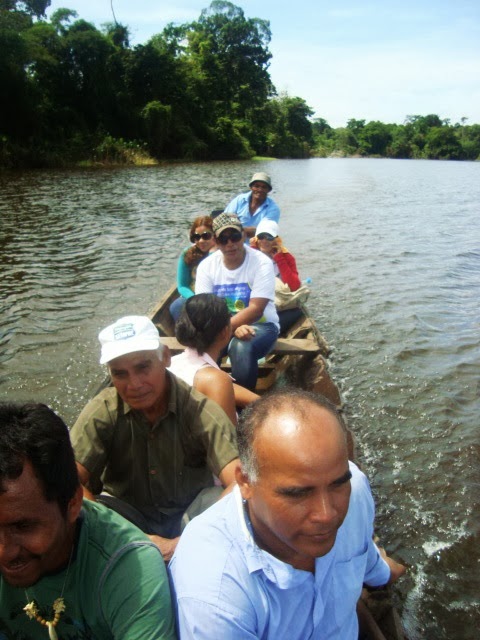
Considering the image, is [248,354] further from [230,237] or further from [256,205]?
[256,205]

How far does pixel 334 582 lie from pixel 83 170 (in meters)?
26.5

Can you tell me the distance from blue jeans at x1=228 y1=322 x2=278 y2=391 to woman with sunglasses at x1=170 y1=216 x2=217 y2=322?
119 centimetres

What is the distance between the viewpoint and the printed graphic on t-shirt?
13.2 feet

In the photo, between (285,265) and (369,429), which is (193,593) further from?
(285,265)

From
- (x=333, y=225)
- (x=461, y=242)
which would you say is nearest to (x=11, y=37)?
(x=333, y=225)

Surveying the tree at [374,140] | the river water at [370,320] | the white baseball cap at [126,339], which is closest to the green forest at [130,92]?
the river water at [370,320]

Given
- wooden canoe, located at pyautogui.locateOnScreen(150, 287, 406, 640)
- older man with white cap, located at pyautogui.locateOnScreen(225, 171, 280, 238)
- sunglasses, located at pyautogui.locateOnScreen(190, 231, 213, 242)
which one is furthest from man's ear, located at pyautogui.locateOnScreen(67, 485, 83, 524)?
older man with white cap, located at pyautogui.locateOnScreen(225, 171, 280, 238)

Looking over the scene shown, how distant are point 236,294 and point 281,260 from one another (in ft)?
4.02

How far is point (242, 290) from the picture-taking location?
13.2ft

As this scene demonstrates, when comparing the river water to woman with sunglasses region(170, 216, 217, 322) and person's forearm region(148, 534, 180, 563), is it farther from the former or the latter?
person's forearm region(148, 534, 180, 563)

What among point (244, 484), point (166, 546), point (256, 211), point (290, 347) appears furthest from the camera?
point (256, 211)

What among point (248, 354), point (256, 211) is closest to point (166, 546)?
point (248, 354)

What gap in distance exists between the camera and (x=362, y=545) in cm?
147

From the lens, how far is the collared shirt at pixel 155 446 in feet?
6.64
